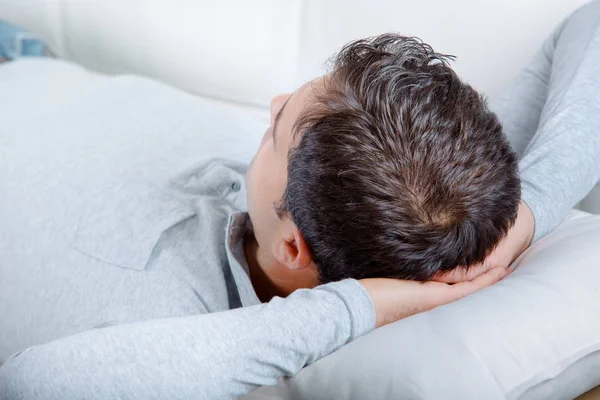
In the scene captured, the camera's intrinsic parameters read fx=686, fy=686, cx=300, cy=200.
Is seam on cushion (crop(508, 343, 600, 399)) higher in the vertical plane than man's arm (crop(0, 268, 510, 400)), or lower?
higher

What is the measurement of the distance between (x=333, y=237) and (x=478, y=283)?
7.0 inches

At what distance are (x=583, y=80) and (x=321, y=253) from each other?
1.72 ft

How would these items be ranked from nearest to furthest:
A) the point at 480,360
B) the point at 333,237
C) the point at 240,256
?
the point at 480,360 < the point at 333,237 < the point at 240,256

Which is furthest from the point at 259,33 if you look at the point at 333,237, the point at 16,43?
the point at 333,237

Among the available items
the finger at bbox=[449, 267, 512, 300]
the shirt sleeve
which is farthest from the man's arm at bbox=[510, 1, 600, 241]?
the shirt sleeve

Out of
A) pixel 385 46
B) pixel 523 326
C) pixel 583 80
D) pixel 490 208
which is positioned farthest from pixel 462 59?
pixel 523 326

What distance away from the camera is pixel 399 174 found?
2.35ft

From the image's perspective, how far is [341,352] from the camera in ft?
2.27

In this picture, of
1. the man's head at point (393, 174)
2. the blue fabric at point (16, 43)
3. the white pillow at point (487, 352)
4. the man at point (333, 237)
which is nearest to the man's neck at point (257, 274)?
the man at point (333, 237)

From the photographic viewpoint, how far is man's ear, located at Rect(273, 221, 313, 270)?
0.79 m

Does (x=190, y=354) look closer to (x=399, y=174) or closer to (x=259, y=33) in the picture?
(x=399, y=174)

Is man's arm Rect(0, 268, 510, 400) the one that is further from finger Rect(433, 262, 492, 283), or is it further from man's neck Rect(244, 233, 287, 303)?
man's neck Rect(244, 233, 287, 303)

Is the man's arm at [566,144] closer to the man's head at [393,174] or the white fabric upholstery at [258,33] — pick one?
the man's head at [393,174]

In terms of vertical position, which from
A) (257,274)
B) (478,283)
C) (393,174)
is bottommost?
(257,274)
